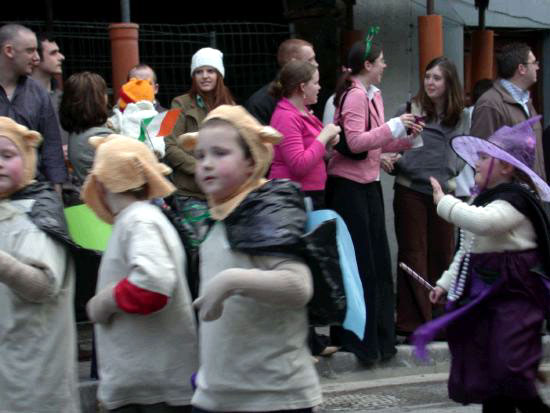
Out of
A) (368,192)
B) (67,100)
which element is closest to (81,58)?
(67,100)

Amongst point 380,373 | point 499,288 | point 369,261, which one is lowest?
point 380,373

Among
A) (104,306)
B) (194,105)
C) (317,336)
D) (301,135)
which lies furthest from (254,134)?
(317,336)

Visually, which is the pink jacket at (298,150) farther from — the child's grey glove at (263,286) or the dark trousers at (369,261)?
the child's grey glove at (263,286)

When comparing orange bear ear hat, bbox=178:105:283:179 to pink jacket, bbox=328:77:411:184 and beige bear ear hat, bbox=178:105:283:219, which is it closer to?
beige bear ear hat, bbox=178:105:283:219

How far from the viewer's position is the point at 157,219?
4.08 meters

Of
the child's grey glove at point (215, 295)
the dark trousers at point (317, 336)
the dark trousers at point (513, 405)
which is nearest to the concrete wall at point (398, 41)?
the dark trousers at point (317, 336)

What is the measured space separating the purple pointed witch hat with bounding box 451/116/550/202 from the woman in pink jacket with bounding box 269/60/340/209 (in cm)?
166

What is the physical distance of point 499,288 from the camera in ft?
16.3

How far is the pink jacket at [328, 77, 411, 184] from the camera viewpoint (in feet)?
22.8

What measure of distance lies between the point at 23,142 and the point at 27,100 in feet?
6.88

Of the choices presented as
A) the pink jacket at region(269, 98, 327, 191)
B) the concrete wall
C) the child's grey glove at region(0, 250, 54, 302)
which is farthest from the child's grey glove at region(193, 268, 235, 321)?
the concrete wall

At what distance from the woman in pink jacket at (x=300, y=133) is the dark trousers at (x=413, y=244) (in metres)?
0.90

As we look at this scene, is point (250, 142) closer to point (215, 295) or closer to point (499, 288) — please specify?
point (215, 295)

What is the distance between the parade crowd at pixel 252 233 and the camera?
3.76m
